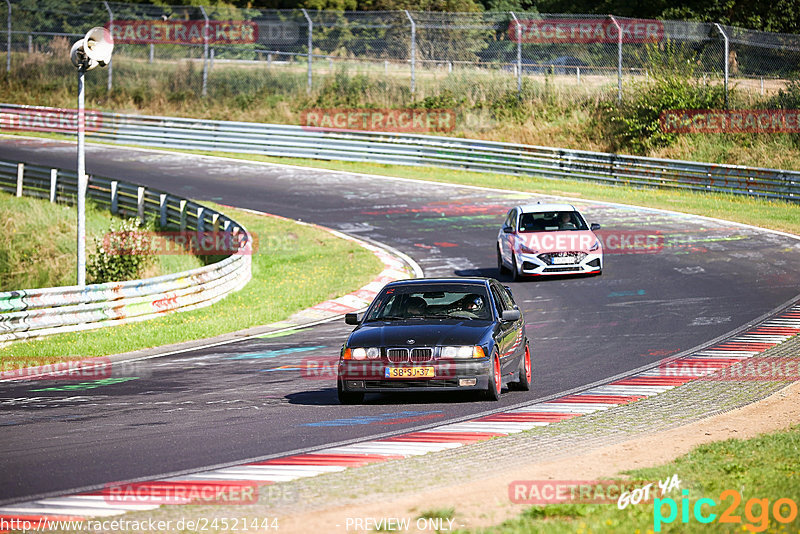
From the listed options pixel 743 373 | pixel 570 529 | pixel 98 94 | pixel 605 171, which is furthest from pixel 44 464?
pixel 98 94

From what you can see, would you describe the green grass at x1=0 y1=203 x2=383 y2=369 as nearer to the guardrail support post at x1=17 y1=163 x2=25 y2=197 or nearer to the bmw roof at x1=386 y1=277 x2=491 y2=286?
the bmw roof at x1=386 y1=277 x2=491 y2=286

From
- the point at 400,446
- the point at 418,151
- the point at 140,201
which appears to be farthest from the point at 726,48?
the point at 400,446

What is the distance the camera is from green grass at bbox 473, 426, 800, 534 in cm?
609

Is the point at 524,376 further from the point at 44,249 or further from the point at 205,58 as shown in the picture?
the point at 205,58

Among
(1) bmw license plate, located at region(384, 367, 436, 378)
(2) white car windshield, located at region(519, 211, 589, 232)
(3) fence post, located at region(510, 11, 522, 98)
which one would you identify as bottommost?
(2) white car windshield, located at region(519, 211, 589, 232)

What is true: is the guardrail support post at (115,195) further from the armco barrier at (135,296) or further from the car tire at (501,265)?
the car tire at (501,265)

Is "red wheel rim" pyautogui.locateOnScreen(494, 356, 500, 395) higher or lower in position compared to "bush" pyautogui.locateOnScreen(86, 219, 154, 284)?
higher

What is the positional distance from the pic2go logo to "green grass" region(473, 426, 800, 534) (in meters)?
0.01

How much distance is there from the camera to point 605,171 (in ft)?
120

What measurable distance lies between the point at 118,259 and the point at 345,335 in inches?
368

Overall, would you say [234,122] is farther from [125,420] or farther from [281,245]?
[125,420]

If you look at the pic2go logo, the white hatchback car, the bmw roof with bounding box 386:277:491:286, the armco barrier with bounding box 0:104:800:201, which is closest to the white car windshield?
the white hatchback car

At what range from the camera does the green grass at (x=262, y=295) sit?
632 inches

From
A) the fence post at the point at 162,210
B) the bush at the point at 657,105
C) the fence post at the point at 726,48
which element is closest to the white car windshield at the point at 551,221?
the fence post at the point at 162,210
